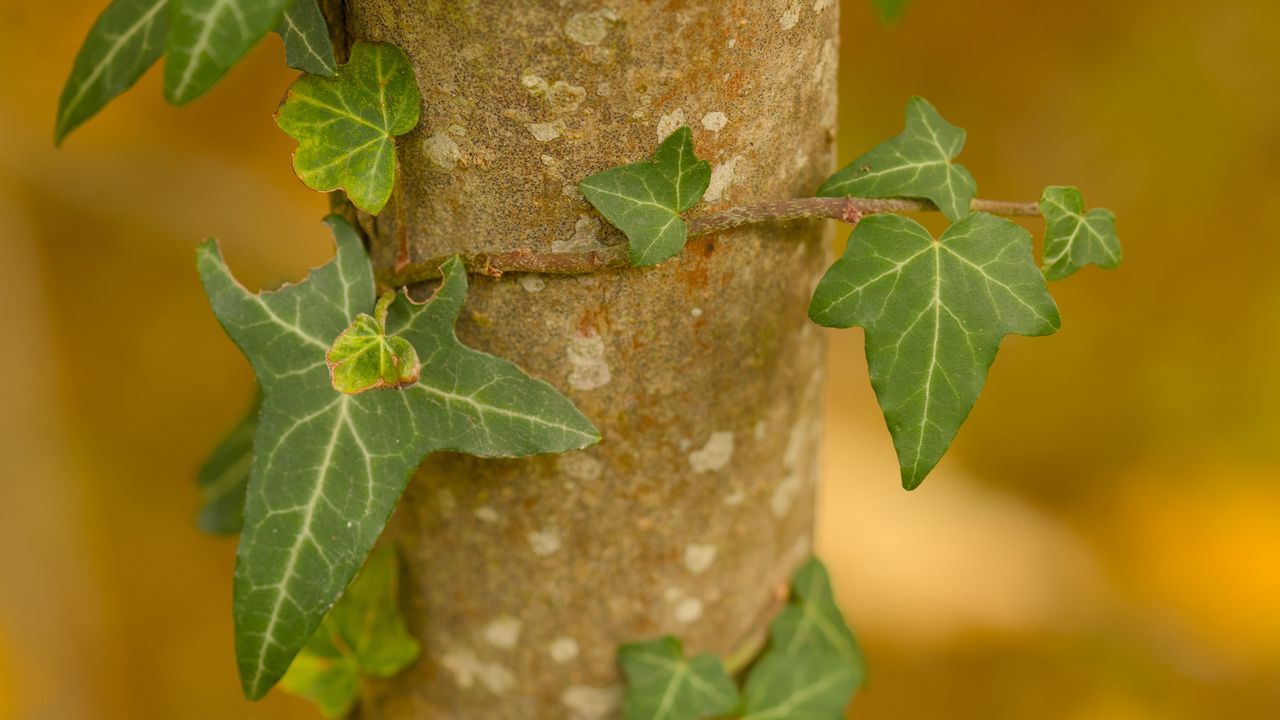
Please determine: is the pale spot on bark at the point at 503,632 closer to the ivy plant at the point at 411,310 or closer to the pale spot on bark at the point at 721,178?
the ivy plant at the point at 411,310

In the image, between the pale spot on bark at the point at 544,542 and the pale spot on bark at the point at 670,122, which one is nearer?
the pale spot on bark at the point at 670,122

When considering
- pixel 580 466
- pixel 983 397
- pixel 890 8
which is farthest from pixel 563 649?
pixel 983 397

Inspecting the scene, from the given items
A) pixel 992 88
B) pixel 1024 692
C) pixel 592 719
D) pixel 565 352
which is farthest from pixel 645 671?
pixel 992 88

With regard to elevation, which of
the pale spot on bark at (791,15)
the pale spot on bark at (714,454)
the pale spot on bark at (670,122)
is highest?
the pale spot on bark at (791,15)

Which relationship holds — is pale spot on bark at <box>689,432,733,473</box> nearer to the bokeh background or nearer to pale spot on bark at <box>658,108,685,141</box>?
pale spot on bark at <box>658,108,685,141</box>

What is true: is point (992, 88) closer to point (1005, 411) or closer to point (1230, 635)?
point (1005, 411)

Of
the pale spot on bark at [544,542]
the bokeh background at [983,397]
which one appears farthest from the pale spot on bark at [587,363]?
the bokeh background at [983,397]
